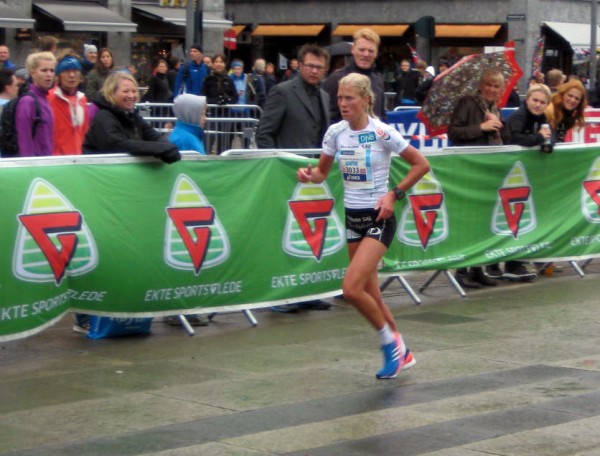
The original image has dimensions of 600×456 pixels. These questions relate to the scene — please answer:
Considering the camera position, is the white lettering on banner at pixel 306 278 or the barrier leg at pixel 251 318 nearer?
the barrier leg at pixel 251 318

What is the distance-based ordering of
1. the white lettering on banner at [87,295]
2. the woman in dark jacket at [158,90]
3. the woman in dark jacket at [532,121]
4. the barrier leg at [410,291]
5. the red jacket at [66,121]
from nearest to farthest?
the white lettering on banner at [87,295], the red jacket at [66,121], the barrier leg at [410,291], the woman in dark jacket at [532,121], the woman in dark jacket at [158,90]

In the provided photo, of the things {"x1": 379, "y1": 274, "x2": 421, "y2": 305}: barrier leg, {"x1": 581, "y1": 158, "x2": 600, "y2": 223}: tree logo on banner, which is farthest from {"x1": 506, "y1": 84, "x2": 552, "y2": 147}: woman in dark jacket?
{"x1": 379, "y1": 274, "x2": 421, "y2": 305}: barrier leg

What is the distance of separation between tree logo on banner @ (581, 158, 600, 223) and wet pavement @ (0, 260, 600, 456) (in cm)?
238

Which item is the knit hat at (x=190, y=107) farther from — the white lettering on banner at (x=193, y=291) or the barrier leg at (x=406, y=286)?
the barrier leg at (x=406, y=286)

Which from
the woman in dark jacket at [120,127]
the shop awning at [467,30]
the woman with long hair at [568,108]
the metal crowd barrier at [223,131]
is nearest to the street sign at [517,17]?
the shop awning at [467,30]

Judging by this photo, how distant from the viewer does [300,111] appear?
11102 millimetres

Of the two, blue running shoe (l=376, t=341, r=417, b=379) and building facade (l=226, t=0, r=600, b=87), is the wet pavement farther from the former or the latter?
building facade (l=226, t=0, r=600, b=87)

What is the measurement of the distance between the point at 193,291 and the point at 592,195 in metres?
5.22

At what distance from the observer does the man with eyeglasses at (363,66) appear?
1107 centimetres

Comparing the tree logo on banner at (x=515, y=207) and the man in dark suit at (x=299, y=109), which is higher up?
the man in dark suit at (x=299, y=109)

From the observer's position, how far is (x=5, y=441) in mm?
6594

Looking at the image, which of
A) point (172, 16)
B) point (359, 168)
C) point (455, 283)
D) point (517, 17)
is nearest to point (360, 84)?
point (359, 168)

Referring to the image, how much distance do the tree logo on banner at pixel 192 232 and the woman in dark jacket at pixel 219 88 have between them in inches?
439

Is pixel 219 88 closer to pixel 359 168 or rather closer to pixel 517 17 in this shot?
pixel 359 168
